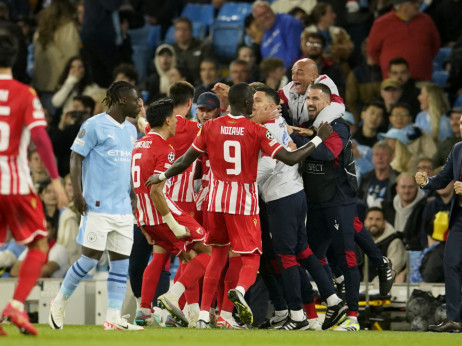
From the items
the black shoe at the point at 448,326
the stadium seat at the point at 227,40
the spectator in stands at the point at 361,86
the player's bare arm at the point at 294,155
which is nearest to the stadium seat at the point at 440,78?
the spectator in stands at the point at 361,86

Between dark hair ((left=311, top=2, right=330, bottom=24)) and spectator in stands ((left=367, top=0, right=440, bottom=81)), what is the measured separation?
827mm

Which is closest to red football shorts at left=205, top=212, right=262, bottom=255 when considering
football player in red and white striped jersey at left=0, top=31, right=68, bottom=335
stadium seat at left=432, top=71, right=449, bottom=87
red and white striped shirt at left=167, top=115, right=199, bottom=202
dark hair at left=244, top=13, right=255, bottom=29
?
red and white striped shirt at left=167, top=115, right=199, bottom=202

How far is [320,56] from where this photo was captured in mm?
15156

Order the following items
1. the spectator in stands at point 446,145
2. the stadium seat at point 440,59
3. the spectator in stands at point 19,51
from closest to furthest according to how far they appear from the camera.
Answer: the spectator in stands at point 446,145, the stadium seat at point 440,59, the spectator in stands at point 19,51

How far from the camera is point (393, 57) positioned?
1670cm

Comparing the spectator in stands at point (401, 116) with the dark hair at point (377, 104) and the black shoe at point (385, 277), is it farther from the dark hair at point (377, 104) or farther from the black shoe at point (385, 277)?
the black shoe at point (385, 277)

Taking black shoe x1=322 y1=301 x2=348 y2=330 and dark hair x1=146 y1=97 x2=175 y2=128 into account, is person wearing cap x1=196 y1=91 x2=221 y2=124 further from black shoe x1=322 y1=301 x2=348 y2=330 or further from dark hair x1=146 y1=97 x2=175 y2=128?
black shoe x1=322 y1=301 x2=348 y2=330

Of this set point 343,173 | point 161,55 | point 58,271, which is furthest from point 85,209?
point 161,55

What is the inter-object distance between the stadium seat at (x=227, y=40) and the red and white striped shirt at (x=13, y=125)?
1017cm

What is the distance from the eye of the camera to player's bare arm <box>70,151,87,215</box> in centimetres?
965

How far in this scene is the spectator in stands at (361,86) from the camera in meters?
16.7

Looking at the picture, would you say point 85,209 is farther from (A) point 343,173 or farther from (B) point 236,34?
(B) point 236,34

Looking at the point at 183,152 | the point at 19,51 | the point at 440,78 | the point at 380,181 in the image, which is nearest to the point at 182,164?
the point at 183,152

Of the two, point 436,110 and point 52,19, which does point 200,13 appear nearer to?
point 52,19
